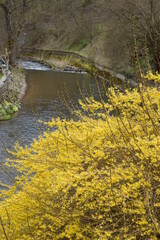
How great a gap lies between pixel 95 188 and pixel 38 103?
11748 millimetres

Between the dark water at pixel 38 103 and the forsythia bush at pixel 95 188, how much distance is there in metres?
0.89

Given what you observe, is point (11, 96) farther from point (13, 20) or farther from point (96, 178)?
point (13, 20)

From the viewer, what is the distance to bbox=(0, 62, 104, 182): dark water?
980 cm

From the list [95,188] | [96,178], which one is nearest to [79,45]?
[96,178]

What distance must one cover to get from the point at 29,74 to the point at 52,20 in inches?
624

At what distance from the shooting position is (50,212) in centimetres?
355

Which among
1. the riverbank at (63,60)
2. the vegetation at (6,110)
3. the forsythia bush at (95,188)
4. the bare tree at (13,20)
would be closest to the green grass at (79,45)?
the riverbank at (63,60)

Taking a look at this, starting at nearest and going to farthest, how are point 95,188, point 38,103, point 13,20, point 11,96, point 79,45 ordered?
1. point 95,188
2. point 38,103
3. point 11,96
4. point 13,20
5. point 79,45

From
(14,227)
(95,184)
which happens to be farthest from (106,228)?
(14,227)

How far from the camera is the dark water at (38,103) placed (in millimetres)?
9805

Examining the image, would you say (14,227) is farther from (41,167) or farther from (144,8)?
(144,8)

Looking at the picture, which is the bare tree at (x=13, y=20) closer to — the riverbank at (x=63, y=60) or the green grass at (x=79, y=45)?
the riverbank at (x=63, y=60)

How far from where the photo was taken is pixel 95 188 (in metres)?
3.40

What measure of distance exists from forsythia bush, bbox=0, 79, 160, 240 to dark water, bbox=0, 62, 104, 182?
2.93 feet
